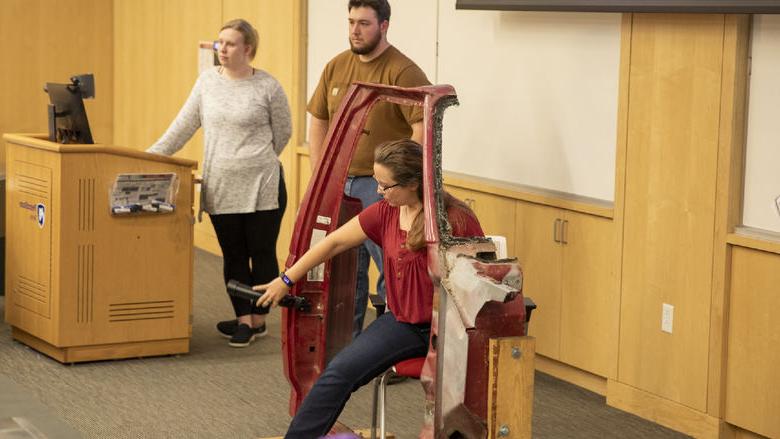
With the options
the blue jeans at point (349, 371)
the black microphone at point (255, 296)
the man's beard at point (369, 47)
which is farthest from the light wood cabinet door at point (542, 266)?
the blue jeans at point (349, 371)

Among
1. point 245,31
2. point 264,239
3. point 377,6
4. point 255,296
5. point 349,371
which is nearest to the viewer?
point 349,371

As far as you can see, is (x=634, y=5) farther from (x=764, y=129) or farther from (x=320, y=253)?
(x=320, y=253)

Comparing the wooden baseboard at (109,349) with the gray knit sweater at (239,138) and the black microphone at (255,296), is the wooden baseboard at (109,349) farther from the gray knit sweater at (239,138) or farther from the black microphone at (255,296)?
the black microphone at (255,296)

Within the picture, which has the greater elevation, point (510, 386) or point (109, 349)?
point (510, 386)

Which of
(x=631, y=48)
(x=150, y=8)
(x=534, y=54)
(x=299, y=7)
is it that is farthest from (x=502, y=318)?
(x=150, y=8)

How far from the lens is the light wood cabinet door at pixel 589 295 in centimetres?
533

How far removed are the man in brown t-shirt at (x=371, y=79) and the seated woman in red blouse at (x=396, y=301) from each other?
1.21 metres

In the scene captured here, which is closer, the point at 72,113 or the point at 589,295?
the point at 589,295

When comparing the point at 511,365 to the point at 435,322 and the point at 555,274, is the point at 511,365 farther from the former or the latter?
the point at 555,274

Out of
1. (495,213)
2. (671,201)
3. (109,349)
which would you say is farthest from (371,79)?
(109,349)

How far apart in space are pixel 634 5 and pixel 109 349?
2.71m

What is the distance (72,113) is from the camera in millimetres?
5797

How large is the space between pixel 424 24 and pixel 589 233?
1.59 metres

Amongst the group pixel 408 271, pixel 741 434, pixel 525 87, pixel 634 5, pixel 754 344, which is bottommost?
pixel 741 434
